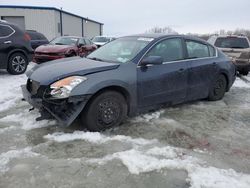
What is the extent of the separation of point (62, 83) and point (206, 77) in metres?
3.40

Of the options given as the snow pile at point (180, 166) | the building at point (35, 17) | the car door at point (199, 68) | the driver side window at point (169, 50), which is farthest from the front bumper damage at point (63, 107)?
the building at point (35, 17)

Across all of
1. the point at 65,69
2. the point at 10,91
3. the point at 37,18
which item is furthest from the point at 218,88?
the point at 37,18

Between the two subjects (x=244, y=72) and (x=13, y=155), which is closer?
(x=13, y=155)

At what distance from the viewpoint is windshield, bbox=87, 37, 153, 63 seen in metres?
5.44

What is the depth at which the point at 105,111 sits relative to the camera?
4.86m

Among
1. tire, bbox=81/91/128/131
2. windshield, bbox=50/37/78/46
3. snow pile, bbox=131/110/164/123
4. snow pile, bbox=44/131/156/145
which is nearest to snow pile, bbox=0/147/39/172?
snow pile, bbox=44/131/156/145

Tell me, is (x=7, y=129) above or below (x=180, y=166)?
above

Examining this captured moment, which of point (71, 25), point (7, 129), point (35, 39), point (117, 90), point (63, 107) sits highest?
point (71, 25)

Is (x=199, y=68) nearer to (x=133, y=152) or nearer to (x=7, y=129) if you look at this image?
(x=133, y=152)

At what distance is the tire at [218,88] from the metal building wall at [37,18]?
958 inches

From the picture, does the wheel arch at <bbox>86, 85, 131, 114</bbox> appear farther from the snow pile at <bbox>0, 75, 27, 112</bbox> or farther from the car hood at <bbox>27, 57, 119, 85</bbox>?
the snow pile at <bbox>0, 75, 27, 112</bbox>

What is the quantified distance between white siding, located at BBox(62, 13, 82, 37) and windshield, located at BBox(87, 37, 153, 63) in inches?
1080

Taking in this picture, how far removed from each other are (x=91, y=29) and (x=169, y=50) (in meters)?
41.8

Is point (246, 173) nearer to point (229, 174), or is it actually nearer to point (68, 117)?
point (229, 174)
